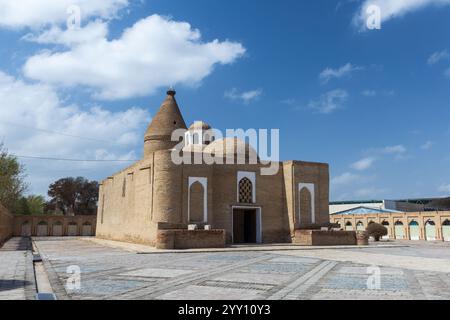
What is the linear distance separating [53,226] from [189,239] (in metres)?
31.0

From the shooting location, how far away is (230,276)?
9.62 m

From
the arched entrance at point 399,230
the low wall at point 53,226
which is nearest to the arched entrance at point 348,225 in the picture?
the arched entrance at point 399,230

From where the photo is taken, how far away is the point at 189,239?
1945 cm

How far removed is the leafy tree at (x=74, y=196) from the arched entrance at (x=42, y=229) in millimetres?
16130

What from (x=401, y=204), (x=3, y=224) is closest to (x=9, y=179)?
(x=3, y=224)

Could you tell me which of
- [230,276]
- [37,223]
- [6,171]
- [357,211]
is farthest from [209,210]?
[357,211]

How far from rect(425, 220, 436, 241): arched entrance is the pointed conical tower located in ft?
78.2
